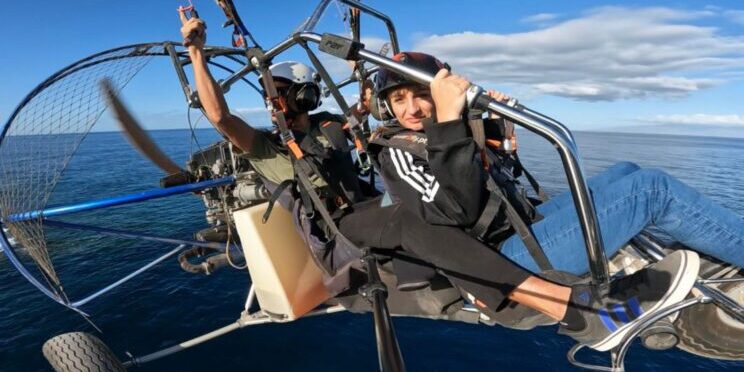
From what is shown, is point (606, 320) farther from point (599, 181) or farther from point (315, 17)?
point (315, 17)

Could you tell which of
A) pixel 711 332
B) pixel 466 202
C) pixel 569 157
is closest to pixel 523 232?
pixel 466 202

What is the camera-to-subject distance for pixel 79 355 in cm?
379

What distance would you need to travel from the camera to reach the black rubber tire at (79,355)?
3748 mm

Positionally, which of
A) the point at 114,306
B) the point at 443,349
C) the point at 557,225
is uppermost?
the point at 557,225

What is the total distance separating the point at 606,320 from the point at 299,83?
132 inches

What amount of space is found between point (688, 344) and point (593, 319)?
165 centimetres

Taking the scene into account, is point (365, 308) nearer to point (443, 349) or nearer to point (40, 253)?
point (443, 349)

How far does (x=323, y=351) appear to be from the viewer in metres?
5.54

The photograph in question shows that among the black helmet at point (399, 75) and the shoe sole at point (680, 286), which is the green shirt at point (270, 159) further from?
the shoe sole at point (680, 286)

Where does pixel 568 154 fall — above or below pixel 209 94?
below

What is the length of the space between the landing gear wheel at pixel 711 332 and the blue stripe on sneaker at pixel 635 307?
137 cm

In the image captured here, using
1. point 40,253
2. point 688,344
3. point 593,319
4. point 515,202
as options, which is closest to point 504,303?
point 593,319

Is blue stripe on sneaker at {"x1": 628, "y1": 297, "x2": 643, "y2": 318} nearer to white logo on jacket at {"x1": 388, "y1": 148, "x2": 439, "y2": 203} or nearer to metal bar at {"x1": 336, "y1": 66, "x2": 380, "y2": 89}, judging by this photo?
white logo on jacket at {"x1": 388, "y1": 148, "x2": 439, "y2": 203}

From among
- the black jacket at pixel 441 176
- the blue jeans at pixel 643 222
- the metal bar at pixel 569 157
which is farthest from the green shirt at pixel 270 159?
the blue jeans at pixel 643 222
